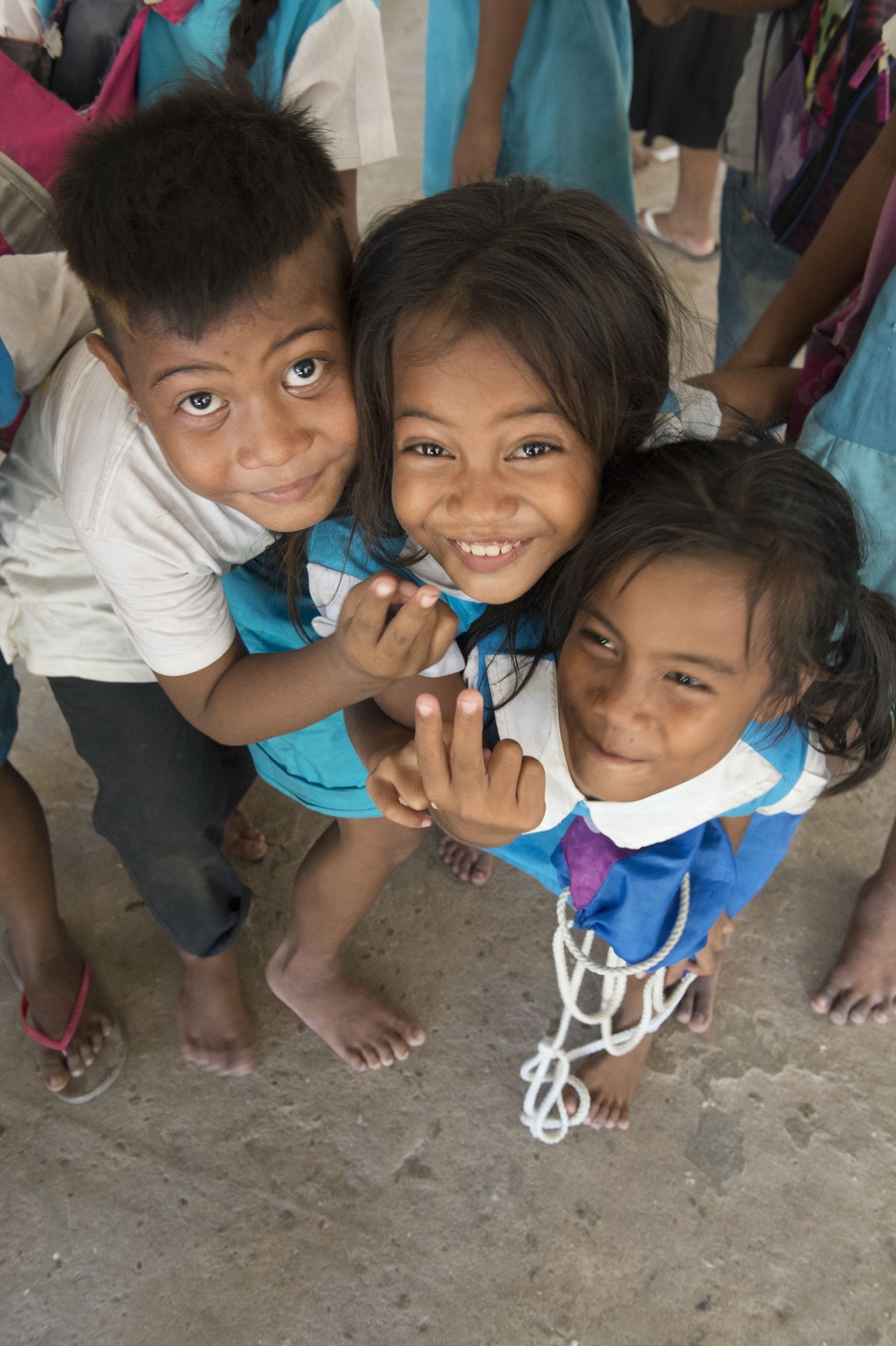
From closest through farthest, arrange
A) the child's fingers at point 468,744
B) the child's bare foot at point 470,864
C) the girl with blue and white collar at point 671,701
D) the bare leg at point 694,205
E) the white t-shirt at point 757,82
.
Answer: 1. the child's fingers at point 468,744
2. the girl with blue and white collar at point 671,701
3. the white t-shirt at point 757,82
4. the child's bare foot at point 470,864
5. the bare leg at point 694,205

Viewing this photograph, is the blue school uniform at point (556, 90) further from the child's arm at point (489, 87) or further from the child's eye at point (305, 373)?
the child's eye at point (305, 373)

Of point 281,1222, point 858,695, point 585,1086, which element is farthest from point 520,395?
point 281,1222

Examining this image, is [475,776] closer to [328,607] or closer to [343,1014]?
[328,607]

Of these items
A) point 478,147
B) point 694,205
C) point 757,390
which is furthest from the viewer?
point 694,205

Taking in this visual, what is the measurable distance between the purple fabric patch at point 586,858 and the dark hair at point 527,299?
1.29 ft

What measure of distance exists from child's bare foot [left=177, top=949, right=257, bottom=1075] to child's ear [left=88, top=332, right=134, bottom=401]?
2.58 feet

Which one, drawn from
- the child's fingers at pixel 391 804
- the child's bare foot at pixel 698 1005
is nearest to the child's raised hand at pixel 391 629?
the child's fingers at pixel 391 804

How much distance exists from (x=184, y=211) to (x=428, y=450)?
→ 0.29 metres

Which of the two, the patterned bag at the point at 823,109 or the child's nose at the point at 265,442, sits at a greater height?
the patterned bag at the point at 823,109

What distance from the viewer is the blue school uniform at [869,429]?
→ 102 centimetres

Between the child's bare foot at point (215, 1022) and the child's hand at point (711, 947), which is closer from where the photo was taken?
the child's hand at point (711, 947)

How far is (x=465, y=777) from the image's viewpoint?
0.86 meters

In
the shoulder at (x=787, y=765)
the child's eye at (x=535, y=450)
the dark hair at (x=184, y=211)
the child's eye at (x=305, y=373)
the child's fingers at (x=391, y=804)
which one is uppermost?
the dark hair at (x=184, y=211)

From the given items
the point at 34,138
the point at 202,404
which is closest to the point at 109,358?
the point at 202,404
